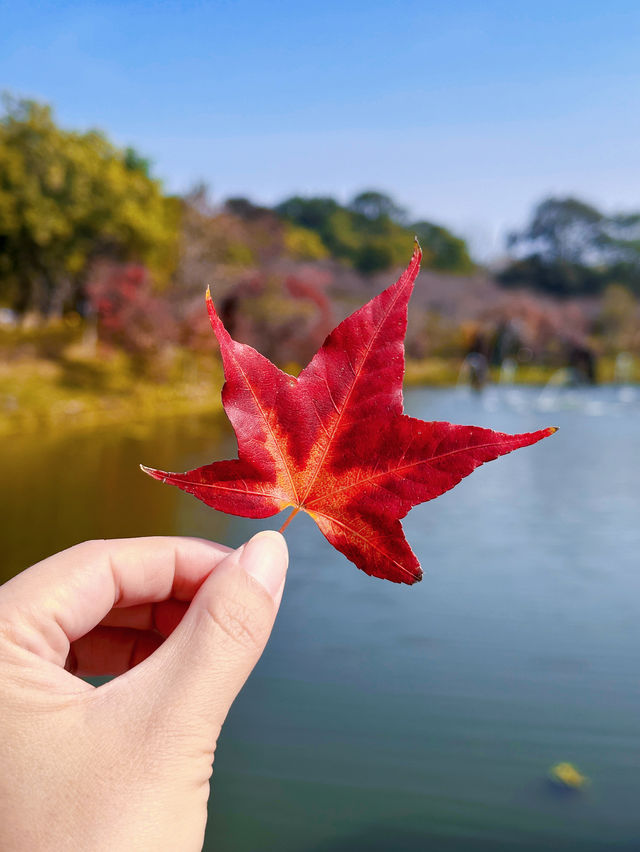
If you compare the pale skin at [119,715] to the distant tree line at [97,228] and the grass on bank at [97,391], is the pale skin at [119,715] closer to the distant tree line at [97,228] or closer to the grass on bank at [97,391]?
the grass on bank at [97,391]

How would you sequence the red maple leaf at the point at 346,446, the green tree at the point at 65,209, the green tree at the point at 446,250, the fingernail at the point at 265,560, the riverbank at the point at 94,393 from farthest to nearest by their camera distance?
the green tree at the point at 446,250 < the green tree at the point at 65,209 < the riverbank at the point at 94,393 < the fingernail at the point at 265,560 < the red maple leaf at the point at 346,446

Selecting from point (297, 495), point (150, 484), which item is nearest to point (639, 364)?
point (150, 484)

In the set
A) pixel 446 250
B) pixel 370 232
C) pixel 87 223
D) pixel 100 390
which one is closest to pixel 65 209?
pixel 87 223

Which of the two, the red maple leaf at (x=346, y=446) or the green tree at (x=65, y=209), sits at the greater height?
the green tree at (x=65, y=209)

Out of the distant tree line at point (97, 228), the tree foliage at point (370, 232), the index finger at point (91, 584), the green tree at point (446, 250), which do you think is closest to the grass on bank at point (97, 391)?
the distant tree line at point (97, 228)

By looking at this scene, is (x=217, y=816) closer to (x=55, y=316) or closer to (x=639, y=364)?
(x=55, y=316)

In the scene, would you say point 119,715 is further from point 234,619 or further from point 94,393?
point 94,393

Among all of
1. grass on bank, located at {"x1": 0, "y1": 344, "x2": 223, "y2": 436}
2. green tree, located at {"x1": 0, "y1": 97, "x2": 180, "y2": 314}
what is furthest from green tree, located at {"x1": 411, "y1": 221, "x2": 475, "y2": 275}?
grass on bank, located at {"x1": 0, "y1": 344, "x2": 223, "y2": 436}

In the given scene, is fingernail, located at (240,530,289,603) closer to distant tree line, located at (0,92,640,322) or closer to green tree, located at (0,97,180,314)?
distant tree line, located at (0,92,640,322)
